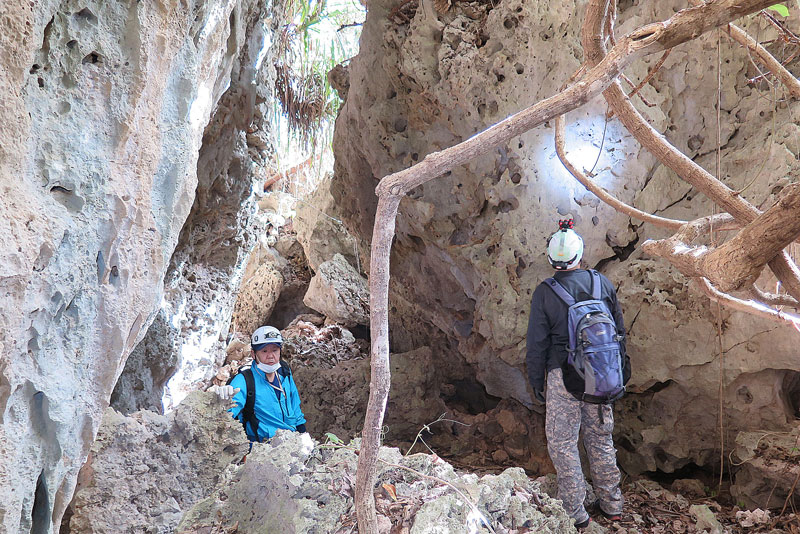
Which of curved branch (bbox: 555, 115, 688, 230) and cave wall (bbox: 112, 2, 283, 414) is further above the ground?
cave wall (bbox: 112, 2, 283, 414)

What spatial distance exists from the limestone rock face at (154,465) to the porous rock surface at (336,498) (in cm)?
15

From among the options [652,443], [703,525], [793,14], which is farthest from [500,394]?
[793,14]

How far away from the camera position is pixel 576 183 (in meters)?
4.04

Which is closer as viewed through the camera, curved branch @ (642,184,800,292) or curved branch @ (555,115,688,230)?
curved branch @ (642,184,800,292)

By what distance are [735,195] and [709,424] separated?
8.48 feet

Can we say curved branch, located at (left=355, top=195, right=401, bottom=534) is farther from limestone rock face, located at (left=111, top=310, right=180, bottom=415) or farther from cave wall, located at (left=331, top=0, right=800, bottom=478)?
limestone rock face, located at (left=111, top=310, right=180, bottom=415)

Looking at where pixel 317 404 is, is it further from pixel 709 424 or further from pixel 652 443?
pixel 709 424

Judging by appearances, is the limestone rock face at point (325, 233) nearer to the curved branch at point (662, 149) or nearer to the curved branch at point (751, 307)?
the curved branch at point (751, 307)

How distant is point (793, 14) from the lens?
327cm

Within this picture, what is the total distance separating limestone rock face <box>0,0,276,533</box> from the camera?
1.42 m

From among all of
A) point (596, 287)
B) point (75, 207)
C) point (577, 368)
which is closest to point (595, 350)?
point (577, 368)

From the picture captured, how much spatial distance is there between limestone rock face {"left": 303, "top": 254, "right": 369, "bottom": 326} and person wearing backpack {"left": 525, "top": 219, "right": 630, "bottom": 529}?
4.33m

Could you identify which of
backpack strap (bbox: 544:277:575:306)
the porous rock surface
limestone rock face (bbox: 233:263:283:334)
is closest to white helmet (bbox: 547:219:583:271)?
backpack strap (bbox: 544:277:575:306)

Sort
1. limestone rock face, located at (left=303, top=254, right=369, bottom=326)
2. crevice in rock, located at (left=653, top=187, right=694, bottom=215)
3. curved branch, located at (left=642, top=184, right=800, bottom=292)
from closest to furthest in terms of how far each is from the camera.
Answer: curved branch, located at (left=642, top=184, right=800, bottom=292) < crevice in rock, located at (left=653, top=187, right=694, bottom=215) < limestone rock face, located at (left=303, top=254, right=369, bottom=326)
